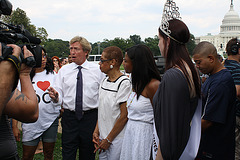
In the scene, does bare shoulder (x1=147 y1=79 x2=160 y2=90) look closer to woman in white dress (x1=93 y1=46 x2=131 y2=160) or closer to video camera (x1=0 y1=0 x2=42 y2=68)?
woman in white dress (x1=93 y1=46 x2=131 y2=160)

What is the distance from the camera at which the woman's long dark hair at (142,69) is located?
2.65 meters

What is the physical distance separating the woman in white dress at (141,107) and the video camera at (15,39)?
1.35 metres

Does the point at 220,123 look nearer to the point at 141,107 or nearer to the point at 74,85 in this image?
the point at 141,107

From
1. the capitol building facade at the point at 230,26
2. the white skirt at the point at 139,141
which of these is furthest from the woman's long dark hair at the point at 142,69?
the capitol building facade at the point at 230,26

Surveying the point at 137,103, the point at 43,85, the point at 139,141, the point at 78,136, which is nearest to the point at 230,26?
the point at 43,85

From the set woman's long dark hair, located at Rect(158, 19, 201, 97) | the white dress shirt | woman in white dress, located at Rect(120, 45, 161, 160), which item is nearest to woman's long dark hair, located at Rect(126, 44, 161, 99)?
woman in white dress, located at Rect(120, 45, 161, 160)

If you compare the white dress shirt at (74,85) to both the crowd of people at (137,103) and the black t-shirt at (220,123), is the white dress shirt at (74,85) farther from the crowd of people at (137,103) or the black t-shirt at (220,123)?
the black t-shirt at (220,123)

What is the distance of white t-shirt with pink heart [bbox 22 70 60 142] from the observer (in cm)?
367

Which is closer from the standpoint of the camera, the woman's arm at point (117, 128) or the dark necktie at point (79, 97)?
the woman's arm at point (117, 128)

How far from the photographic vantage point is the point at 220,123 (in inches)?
93.3

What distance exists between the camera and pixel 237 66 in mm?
3662

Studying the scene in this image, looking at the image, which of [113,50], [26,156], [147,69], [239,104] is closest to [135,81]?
[147,69]

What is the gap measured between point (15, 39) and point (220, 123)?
2.15 metres

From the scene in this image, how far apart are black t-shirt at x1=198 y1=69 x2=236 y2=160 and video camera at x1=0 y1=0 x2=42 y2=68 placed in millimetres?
1826
